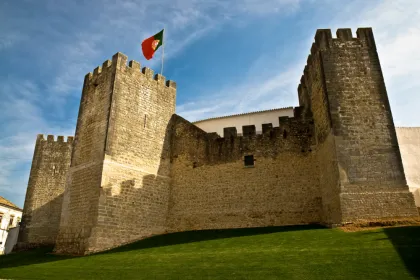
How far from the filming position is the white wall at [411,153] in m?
17.0

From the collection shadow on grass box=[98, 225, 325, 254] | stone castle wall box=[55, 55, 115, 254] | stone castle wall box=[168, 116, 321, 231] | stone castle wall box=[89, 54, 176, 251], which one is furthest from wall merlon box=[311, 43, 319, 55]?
stone castle wall box=[55, 55, 115, 254]

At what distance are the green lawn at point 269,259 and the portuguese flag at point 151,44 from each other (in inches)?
392

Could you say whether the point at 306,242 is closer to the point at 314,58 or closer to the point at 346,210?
the point at 346,210

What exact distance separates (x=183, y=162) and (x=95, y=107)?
4.93 m

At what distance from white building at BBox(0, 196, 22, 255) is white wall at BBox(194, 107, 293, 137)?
2219cm

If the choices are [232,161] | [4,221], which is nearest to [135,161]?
[232,161]

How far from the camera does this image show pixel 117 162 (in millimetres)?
13961

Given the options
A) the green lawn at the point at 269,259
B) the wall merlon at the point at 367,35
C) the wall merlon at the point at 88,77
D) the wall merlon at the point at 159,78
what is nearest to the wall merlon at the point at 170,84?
the wall merlon at the point at 159,78

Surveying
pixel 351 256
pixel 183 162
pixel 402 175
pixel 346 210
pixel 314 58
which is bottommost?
pixel 351 256

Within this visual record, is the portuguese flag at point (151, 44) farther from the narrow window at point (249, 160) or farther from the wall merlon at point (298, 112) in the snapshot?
the wall merlon at point (298, 112)

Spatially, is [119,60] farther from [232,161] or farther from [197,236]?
[197,236]

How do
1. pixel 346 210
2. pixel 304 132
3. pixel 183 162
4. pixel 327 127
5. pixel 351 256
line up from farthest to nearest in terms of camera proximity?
pixel 183 162 < pixel 304 132 < pixel 327 127 < pixel 346 210 < pixel 351 256

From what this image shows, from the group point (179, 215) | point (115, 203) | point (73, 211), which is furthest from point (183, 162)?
point (73, 211)

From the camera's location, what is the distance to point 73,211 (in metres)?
13.8
